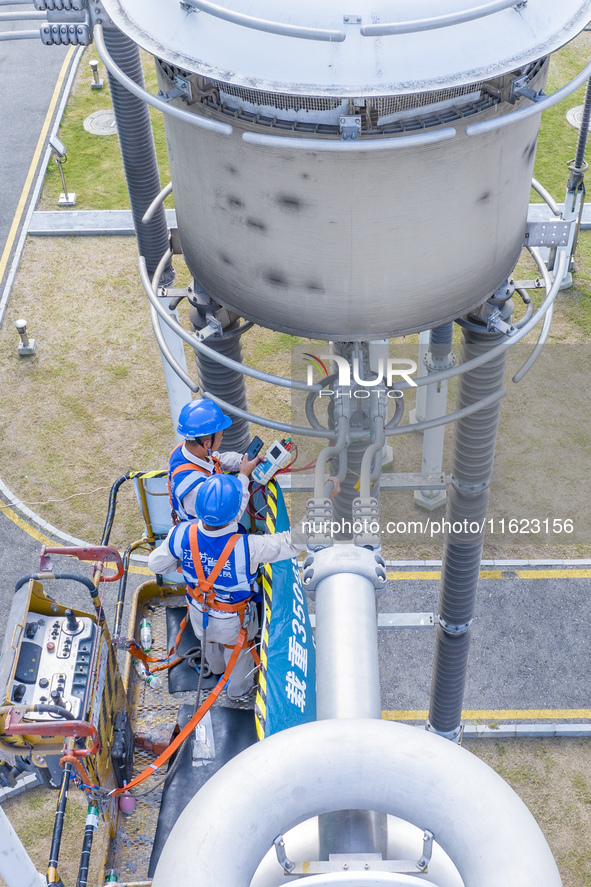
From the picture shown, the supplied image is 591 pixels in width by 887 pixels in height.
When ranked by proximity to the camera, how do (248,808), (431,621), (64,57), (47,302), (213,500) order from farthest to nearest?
(64,57), (47,302), (431,621), (213,500), (248,808)

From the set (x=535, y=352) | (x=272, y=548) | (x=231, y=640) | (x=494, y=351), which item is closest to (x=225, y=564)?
(x=272, y=548)

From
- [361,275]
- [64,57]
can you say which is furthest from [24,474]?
[64,57]

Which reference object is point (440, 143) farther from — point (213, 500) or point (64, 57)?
point (64, 57)

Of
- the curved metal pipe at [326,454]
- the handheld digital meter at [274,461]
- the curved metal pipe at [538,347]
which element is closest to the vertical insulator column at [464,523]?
the curved metal pipe at [538,347]

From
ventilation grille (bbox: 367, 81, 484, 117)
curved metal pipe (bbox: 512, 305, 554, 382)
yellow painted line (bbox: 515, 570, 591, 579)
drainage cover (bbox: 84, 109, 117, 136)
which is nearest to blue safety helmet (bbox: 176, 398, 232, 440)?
curved metal pipe (bbox: 512, 305, 554, 382)

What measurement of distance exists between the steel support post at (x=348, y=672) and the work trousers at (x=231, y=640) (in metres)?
3.27

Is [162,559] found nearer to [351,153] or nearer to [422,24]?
[351,153]

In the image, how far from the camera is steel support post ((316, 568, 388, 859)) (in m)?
4.88

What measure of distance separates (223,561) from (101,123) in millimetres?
24606

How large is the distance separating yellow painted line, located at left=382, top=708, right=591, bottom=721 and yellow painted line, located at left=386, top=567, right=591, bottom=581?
2687 mm

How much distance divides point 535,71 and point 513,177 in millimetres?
845

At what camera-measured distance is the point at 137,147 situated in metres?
12.3

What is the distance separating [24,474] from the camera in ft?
64.1

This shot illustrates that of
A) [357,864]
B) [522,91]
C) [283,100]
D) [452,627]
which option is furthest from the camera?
[452,627]
